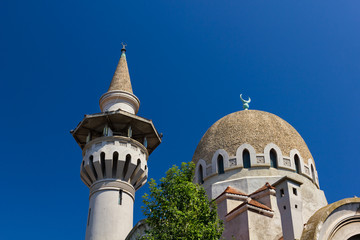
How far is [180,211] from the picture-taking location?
13.2 m

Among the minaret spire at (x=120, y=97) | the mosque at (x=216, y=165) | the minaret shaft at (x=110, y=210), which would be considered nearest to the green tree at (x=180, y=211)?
the mosque at (x=216, y=165)

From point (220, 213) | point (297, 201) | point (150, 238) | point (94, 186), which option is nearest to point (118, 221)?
point (94, 186)

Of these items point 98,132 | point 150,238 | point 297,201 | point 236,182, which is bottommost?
point 150,238

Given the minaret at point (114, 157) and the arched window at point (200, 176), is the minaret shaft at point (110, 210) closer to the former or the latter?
the minaret at point (114, 157)

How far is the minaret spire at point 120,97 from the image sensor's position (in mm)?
24094

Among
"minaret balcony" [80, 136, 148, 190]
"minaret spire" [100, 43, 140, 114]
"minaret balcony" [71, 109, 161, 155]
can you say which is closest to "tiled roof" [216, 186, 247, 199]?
"minaret balcony" [80, 136, 148, 190]

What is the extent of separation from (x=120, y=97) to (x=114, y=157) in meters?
3.66

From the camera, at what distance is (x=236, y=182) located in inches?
832

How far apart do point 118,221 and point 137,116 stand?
17.9 feet

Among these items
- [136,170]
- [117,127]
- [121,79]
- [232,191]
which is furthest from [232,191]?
[121,79]

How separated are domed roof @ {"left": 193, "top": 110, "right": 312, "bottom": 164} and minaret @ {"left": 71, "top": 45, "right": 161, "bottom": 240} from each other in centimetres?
286

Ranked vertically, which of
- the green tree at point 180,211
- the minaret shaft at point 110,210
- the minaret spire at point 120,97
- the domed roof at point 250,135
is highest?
the minaret spire at point 120,97

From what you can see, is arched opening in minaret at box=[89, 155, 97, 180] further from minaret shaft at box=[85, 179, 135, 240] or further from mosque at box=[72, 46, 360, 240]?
minaret shaft at box=[85, 179, 135, 240]

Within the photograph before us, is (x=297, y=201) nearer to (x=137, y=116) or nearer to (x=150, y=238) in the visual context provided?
(x=150, y=238)
